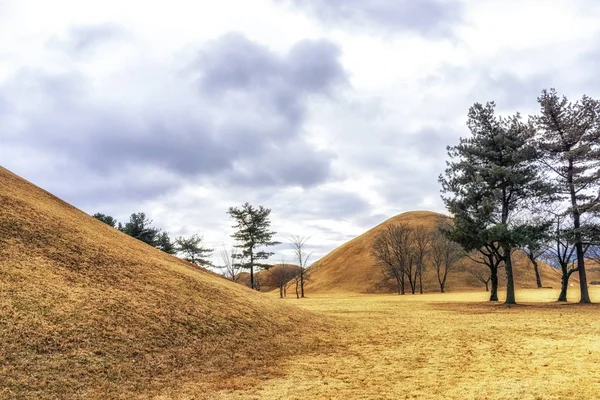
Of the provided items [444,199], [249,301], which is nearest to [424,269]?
[444,199]

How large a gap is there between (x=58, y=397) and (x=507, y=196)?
31.7 metres

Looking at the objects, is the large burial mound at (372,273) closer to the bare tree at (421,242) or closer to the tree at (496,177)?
the bare tree at (421,242)

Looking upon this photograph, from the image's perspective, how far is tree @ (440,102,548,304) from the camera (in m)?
27.3

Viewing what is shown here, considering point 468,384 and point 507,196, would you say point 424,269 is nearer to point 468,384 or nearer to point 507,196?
point 507,196

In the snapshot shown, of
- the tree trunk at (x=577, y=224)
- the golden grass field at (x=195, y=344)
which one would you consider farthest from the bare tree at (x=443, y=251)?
the golden grass field at (x=195, y=344)

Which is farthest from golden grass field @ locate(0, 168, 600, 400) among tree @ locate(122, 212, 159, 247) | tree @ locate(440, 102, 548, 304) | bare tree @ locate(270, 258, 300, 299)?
bare tree @ locate(270, 258, 300, 299)

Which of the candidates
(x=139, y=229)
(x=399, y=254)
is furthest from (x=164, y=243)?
(x=399, y=254)

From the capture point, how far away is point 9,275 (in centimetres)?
1020

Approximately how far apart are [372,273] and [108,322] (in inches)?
2571

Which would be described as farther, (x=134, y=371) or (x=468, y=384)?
(x=134, y=371)

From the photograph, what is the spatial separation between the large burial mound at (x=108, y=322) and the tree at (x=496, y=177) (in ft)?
57.2

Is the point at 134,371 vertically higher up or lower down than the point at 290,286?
higher up

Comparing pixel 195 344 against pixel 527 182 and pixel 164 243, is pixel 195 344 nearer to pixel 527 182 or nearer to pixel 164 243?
pixel 527 182

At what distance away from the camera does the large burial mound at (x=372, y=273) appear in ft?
215
